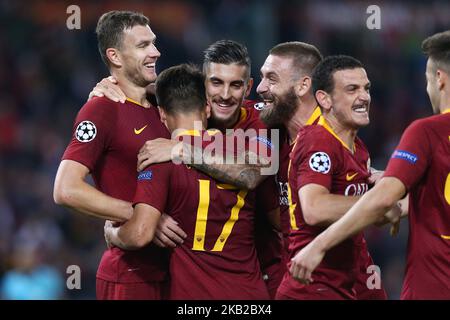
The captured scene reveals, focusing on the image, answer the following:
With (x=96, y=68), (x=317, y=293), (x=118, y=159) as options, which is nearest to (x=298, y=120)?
(x=118, y=159)

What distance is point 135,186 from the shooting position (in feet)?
17.7

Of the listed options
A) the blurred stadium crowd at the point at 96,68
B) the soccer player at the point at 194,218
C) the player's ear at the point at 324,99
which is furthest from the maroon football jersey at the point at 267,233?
the blurred stadium crowd at the point at 96,68

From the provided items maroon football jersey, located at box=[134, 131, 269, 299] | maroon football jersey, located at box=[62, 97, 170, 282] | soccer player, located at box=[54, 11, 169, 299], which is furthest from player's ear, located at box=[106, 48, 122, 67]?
maroon football jersey, located at box=[134, 131, 269, 299]

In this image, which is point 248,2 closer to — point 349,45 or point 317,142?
point 349,45

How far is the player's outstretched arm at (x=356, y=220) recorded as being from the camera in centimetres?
445

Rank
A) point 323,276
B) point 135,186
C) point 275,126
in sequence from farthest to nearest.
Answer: point 275,126, point 135,186, point 323,276

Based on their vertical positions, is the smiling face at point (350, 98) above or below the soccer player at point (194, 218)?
above

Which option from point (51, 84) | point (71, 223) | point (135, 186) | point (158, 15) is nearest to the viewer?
point (135, 186)

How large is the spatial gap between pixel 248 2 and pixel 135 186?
9240 millimetres

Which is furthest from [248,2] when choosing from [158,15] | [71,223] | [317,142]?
[317,142]

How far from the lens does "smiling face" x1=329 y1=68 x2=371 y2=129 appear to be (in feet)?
16.9

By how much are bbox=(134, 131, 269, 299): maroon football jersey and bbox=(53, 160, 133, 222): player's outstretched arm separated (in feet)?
0.56

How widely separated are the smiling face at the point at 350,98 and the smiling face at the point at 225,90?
2.83ft

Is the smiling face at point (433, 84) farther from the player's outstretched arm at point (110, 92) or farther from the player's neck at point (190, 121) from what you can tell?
the player's outstretched arm at point (110, 92)
